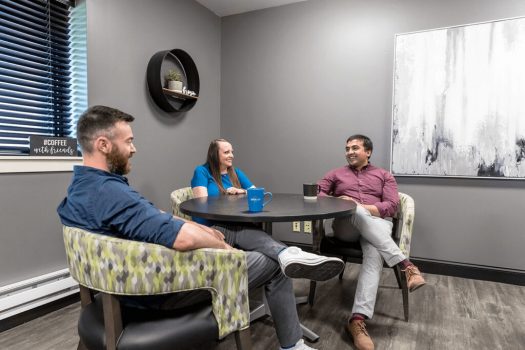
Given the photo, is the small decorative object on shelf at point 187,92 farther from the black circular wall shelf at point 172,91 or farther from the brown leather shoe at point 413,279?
the brown leather shoe at point 413,279

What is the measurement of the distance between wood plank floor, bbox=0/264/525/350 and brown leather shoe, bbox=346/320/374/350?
0.17 feet

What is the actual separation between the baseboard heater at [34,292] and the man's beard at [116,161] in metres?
1.23

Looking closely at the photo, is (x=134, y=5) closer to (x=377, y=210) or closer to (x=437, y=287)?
(x=377, y=210)

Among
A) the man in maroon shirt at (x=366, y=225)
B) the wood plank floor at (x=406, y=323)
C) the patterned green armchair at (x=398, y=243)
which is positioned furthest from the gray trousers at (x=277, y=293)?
the patterned green armchair at (x=398, y=243)

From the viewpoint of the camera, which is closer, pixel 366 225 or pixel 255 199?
pixel 255 199

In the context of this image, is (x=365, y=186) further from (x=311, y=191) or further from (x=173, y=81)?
(x=173, y=81)

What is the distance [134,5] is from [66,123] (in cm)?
106

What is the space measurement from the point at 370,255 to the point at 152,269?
4.53 ft

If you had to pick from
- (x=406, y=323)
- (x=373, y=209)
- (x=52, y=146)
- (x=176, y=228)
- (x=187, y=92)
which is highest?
(x=187, y=92)

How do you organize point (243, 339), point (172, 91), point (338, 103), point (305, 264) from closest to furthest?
1. point (243, 339)
2. point (305, 264)
3. point (172, 91)
4. point (338, 103)

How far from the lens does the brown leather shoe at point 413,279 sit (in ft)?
6.16

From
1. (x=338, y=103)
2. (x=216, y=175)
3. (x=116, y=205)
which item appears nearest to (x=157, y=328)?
(x=116, y=205)

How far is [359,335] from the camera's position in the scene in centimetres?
177

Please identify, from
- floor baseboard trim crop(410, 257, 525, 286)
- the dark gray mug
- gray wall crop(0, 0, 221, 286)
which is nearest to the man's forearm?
the dark gray mug
